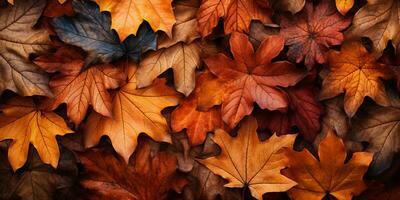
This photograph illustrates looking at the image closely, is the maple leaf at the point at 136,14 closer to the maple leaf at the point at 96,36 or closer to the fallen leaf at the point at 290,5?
the maple leaf at the point at 96,36

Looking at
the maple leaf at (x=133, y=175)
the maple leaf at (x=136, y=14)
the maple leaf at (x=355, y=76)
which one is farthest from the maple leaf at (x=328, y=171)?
the maple leaf at (x=136, y=14)

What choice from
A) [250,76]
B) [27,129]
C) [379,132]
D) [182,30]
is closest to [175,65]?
[182,30]

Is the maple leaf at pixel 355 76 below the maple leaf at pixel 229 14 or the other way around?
below

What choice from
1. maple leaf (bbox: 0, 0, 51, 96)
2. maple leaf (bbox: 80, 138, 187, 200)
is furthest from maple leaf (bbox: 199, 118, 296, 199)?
maple leaf (bbox: 0, 0, 51, 96)

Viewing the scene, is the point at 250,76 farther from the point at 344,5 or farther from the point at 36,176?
the point at 36,176

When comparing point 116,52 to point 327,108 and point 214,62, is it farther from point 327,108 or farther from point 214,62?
point 327,108

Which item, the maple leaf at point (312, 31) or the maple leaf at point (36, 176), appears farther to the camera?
the maple leaf at point (36, 176)

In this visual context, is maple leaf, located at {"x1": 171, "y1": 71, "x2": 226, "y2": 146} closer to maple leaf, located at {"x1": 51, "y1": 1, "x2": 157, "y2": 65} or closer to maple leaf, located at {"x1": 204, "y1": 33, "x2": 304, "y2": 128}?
maple leaf, located at {"x1": 204, "y1": 33, "x2": 304, "y2": 128}
